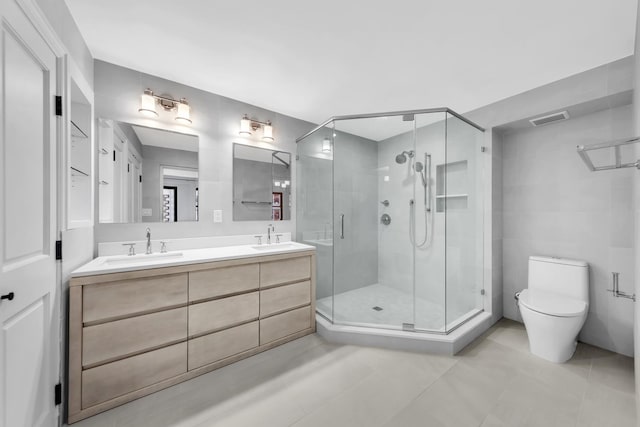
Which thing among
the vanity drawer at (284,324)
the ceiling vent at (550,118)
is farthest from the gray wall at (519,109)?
the vanity drawer at (284,324)

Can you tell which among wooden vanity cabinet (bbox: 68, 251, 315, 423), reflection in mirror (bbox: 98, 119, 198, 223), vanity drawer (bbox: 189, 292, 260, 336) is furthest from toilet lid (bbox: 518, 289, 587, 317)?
reflection in mirror (bbox: 98, 119, 198, 223)

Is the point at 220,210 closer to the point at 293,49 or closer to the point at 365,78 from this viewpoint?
the point at 293,49

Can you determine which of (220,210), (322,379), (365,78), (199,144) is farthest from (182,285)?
(365,78)

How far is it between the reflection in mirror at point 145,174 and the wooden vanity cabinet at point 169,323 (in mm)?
753

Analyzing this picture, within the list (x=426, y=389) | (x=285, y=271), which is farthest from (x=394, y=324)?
(x=285, y=271)

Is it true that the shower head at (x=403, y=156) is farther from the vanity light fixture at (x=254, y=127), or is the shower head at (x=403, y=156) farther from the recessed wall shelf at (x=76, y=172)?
the recessed wall shelf at (x=76, y=172)

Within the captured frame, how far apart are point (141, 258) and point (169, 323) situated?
568 mm

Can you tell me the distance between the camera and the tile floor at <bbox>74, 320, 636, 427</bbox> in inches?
55.2

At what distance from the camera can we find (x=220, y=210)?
245 centimetres

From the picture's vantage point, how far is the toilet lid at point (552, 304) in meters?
1.86

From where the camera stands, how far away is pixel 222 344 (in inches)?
73.2

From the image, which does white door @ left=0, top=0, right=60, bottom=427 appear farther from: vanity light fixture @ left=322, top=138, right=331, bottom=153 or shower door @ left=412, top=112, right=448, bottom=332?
shower door @ left=412, top=112, right=448, bottom=332

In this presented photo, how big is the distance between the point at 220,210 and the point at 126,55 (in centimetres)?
141

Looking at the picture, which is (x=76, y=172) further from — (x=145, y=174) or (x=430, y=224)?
(x=430, y=224)
